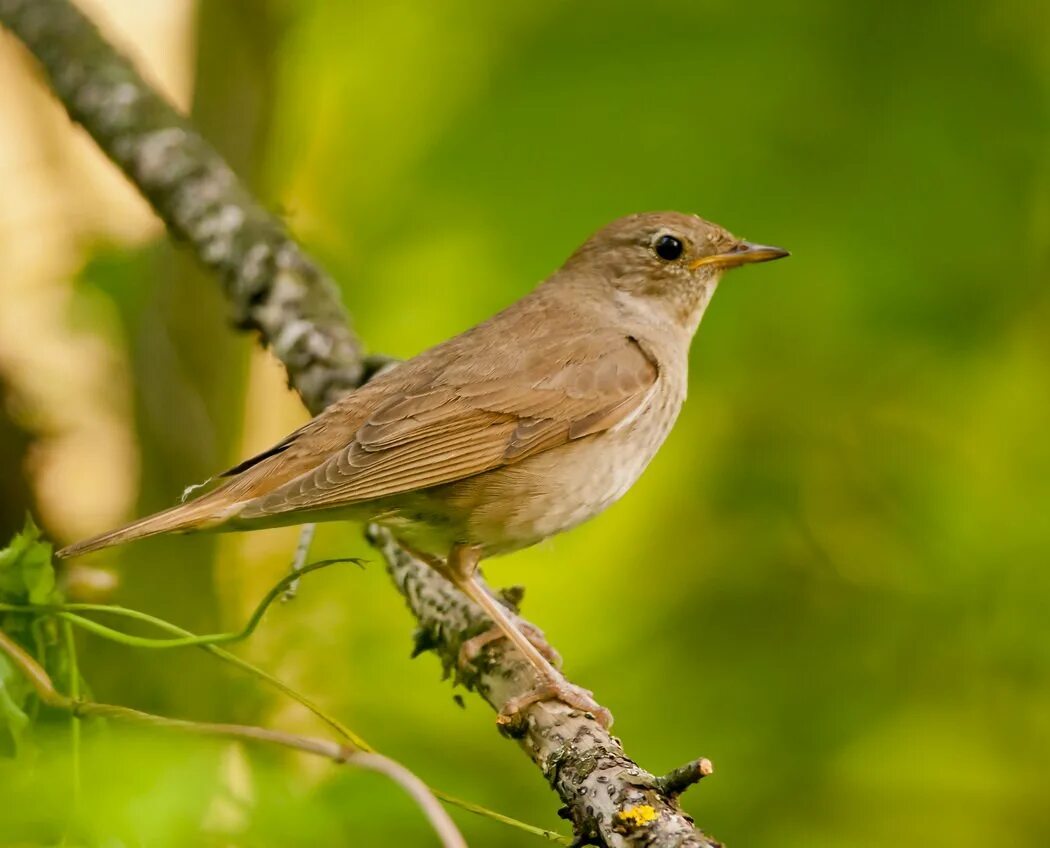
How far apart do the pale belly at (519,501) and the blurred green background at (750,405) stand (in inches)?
18.1

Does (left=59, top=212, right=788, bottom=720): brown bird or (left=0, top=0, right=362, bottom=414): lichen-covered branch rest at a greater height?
(left=0, top=0, right=362, bottom=414): lichen-covered branch

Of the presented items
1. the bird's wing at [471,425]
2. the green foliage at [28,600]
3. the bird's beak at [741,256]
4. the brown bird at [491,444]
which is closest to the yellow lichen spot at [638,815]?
the brown bird at [491,444]

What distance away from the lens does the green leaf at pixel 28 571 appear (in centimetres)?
231

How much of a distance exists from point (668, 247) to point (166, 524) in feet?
7.37

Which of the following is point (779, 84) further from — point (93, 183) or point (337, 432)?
point (93, 183)

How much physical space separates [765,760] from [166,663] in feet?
6.42

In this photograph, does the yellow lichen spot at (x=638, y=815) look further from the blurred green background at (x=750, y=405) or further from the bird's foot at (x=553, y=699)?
the blurred green background at (x=750, y=405)

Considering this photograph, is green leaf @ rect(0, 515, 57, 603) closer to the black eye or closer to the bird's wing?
the bird's wing

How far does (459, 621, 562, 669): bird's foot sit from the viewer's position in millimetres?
3574

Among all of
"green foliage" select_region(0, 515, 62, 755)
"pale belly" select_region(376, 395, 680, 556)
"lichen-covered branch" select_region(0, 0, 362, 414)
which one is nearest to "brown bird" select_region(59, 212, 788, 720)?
"pale belly" select_region(376, 395, 680, 556)

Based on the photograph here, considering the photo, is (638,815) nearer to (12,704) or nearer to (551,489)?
(12,704)

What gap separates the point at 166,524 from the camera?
3217mm

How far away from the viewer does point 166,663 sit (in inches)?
151

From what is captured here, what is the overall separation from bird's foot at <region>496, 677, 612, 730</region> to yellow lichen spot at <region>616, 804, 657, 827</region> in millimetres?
784
